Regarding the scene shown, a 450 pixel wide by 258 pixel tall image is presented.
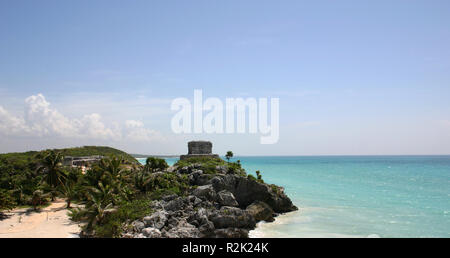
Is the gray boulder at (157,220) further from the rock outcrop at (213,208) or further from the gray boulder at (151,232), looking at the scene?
the gray boulder at (151,232)

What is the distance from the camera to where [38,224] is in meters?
19.1

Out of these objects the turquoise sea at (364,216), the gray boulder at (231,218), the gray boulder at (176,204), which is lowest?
the turquoise sea at (364,216)

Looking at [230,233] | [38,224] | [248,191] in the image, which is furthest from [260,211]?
[38,224]

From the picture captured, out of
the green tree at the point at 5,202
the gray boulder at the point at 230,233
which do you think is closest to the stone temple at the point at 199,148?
the gray boulder at the point at 230,233

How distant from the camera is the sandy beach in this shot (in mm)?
17156

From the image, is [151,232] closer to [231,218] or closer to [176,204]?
[176,204]

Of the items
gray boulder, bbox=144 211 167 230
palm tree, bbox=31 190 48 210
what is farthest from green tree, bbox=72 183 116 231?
palm tree, bbox=31 190 48 210

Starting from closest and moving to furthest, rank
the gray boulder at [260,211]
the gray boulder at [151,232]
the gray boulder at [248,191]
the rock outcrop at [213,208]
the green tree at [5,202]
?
the gray boulder at [151,232] < the rock outcrop at [213,208] < the green tree at [5,202] < the gray boulder at [260,211] < the gray boulder at [248,191]

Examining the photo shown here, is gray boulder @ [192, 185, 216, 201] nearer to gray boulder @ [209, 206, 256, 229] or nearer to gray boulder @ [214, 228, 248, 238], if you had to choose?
gray boulder @ [209, 206, 256, 229]

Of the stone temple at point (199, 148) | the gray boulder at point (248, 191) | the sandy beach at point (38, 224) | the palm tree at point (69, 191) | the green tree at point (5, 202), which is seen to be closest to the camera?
the sandy beach at point (38, 224)

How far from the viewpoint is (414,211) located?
97.7 feet

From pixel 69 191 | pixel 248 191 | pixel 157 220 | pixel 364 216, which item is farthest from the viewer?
pixel 364 216

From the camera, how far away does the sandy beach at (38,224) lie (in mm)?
17156
